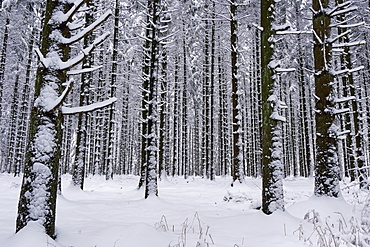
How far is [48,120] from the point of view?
3.17 metres

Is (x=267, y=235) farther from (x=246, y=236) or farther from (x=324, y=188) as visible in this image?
(x=324, y=188)

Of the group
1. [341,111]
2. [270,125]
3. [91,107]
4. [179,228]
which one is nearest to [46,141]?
[91,107]

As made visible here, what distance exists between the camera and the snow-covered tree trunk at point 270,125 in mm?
5293

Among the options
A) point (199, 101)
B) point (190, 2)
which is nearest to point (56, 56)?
point (190, 2)

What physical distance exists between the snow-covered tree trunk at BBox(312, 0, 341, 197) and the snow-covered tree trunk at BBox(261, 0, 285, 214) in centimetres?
151

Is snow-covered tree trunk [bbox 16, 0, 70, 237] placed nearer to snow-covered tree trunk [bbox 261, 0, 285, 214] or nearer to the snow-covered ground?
the snow-covered ground

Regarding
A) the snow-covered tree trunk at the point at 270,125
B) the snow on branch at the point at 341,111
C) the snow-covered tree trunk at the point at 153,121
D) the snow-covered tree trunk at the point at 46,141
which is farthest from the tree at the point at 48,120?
the snow on branch at the point at 341,111

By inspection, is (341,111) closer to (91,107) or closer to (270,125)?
(270,125)

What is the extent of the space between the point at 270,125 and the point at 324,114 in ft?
7.10

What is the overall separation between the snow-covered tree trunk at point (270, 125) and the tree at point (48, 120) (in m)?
3.76

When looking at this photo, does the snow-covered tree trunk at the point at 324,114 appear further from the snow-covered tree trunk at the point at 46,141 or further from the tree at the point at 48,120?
the snow-covered tree trunk at the point at 46,141

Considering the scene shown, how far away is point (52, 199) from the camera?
3168 mm

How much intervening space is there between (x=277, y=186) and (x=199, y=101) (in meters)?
22.9

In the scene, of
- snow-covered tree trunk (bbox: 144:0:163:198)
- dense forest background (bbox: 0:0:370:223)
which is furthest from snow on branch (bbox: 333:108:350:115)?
snow-covered tree trunk (bbox: 144:0:163:198)
